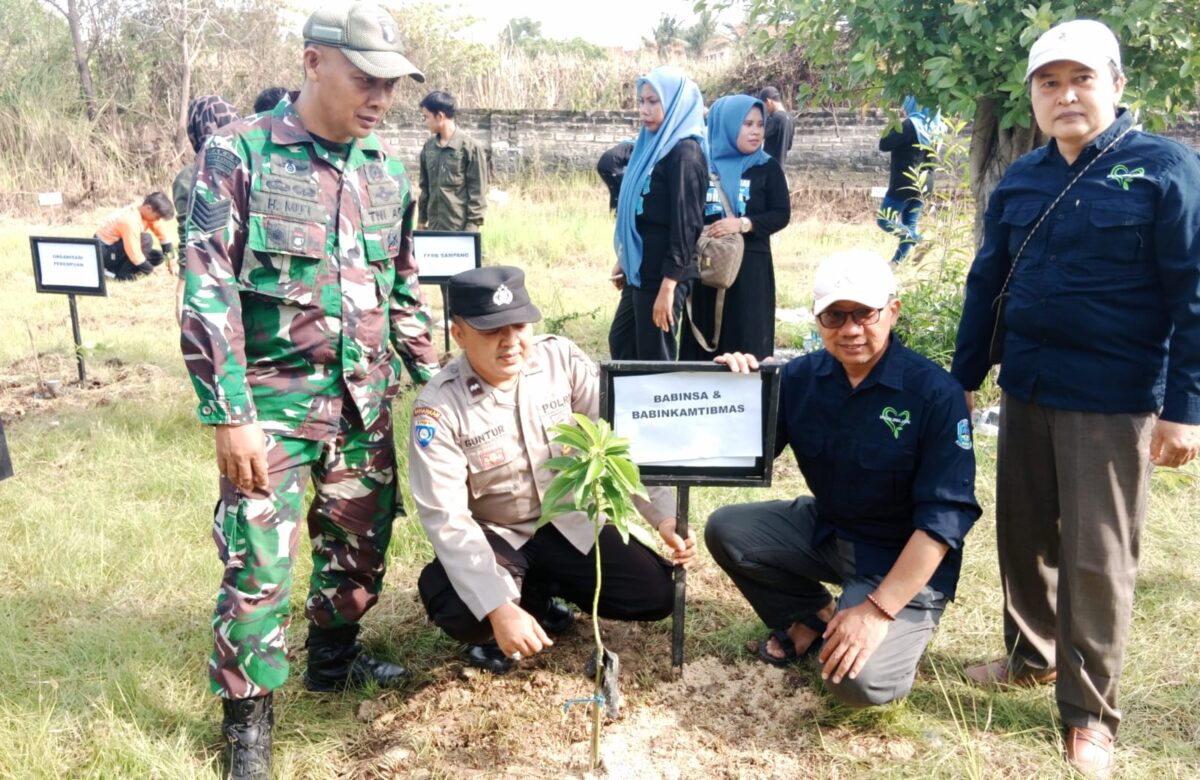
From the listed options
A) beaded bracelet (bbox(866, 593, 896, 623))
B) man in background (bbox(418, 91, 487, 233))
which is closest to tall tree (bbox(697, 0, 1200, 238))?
beaded bracelet (bbox(866, 593, 896, 623))

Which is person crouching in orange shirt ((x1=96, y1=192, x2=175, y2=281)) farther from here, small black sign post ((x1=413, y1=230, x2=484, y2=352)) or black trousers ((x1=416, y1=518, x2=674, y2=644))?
black trousers ((x1=416, y1=518, x2=674, y2=644))

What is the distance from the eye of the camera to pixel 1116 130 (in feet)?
8.45

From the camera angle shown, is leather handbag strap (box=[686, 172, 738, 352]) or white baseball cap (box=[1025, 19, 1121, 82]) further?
leather handbag strap (box=[686, 172, 738, 352])

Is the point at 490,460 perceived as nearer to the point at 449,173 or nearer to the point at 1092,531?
the point at 1092,531

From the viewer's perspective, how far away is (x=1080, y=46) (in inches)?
97.3

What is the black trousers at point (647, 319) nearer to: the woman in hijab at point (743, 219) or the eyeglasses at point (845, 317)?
the woman in hijab at point (743, 219)

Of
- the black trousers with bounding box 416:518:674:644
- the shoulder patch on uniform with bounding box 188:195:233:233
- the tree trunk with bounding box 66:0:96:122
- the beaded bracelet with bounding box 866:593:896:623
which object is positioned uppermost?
the tree trunk with bounding box 66:0:96:122

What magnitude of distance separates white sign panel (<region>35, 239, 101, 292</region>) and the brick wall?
33.7 feet

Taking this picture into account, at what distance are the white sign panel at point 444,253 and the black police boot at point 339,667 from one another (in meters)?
3.62

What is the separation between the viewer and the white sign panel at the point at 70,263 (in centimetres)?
634

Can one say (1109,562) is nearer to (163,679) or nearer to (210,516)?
(163,679)

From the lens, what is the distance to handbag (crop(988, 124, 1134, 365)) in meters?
2.59

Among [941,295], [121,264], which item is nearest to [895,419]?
[941,295]

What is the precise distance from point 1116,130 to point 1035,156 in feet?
0.80
